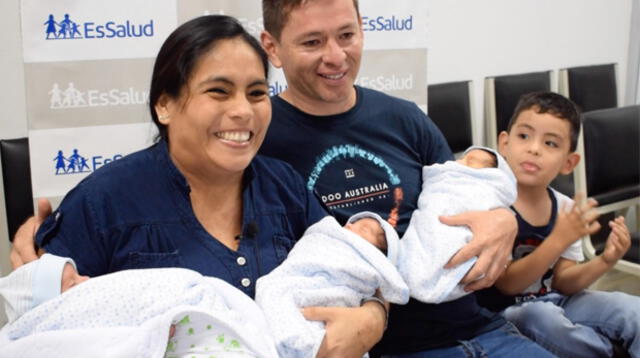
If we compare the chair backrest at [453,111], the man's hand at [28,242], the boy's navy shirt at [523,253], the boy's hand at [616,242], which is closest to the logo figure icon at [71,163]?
the man's hand at [28,242]

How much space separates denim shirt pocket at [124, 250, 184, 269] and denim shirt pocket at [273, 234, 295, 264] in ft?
0.78

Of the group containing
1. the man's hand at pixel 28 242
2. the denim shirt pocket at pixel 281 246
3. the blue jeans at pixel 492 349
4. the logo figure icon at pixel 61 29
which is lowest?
the blue jeans at pixel 492 349

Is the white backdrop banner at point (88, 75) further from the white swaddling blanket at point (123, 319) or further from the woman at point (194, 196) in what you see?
the white swaddling blanket at point (123, 319)

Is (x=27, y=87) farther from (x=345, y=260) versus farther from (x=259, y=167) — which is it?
(x=345, y=260)

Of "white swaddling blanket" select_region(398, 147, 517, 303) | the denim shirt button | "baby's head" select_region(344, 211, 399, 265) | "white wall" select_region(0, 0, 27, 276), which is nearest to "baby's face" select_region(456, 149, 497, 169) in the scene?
"white swaddling blanket" select_region(398, 147, 517, 303)

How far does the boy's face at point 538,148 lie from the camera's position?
200cm

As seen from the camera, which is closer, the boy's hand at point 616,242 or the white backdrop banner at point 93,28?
the boy's hand at point 616,242

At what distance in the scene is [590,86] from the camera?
4.36 m

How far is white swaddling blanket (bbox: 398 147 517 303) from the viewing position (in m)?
1.50

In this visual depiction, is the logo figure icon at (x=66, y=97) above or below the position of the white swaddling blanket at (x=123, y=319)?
above

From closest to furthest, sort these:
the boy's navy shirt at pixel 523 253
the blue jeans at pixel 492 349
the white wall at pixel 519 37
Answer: the blue jeans at pixel 492 349 → the boy's navy shirt at pixel 523 253 → the white wall at pixel 519 37

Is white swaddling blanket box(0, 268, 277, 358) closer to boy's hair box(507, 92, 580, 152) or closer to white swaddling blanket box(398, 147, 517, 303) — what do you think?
white swaddling blanket box(398, 147, 517, 303)

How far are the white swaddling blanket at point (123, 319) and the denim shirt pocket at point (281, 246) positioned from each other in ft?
0.85

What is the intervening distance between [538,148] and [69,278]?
148 cm
